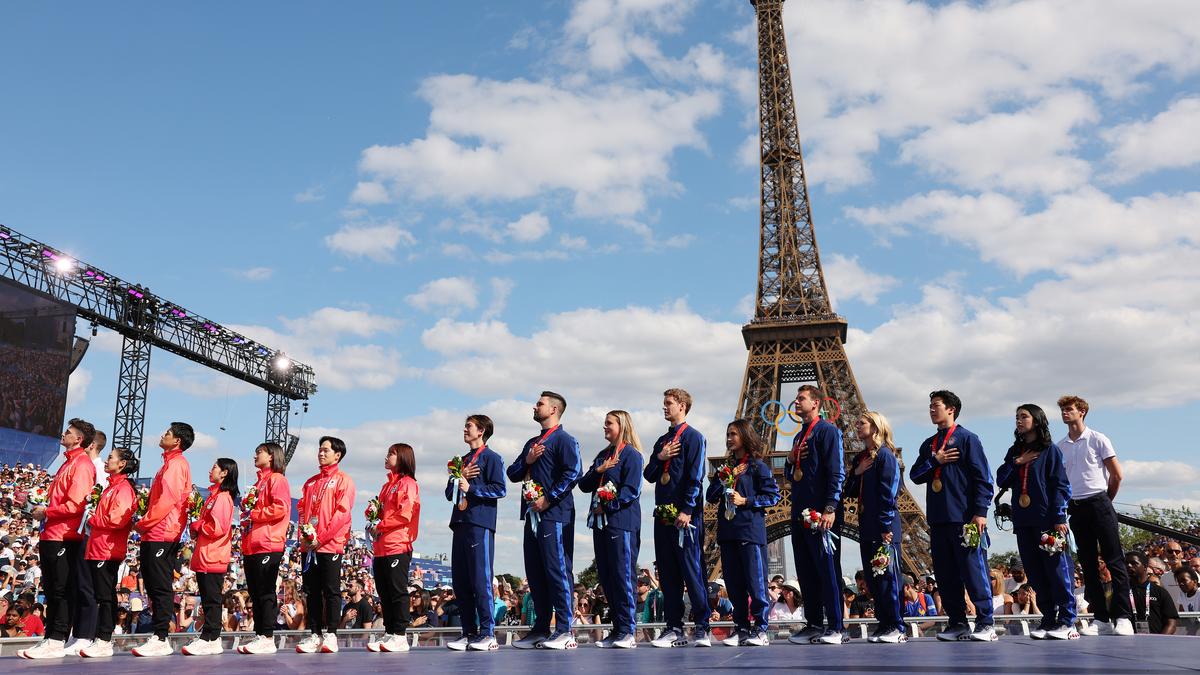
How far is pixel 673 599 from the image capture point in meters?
7.77

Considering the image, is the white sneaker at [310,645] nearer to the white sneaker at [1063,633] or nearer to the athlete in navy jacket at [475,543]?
the athlete in navy jacket at [475,543]

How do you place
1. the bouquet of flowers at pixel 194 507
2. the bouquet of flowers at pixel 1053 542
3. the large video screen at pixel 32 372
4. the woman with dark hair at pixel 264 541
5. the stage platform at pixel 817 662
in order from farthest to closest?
1. the large video screen at pixel 32 372
2. the bouquet of flowers at pixel 194 507
3. the woman with dark hair at pixel 264 541
4. the bouquet of flowers at pixel 1053 542
5. the stage platform at pixel 817 662

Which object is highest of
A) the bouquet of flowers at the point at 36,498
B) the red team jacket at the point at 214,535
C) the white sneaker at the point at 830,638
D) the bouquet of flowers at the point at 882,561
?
the bouquet of flowers at the point at 36,498

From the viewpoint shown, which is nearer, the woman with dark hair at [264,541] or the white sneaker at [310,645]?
the white sneaker at [310,645]

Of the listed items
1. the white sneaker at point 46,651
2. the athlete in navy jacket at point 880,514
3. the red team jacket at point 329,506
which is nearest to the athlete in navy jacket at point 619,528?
the athlete in navy jacket at point 880,514

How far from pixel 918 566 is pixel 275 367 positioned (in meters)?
28.3

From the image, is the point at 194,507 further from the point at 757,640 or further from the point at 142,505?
the point at 757,640

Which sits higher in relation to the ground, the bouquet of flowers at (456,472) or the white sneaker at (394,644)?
the bouquet of flowers at (456,472)

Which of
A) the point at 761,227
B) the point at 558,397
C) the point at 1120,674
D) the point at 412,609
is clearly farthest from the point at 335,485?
the point at 761,227

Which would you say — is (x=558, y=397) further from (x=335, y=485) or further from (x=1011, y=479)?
(x=1011, y=479)

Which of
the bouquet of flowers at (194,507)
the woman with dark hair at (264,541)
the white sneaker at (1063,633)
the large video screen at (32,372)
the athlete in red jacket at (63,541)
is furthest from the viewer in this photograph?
the large video screen at (32,372)

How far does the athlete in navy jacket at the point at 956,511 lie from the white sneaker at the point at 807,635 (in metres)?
0.95

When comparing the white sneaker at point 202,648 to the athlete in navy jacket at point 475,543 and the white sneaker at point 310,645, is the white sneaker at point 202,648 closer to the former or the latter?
the white sneaker at point 310,645

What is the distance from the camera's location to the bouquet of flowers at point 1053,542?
7.11m
